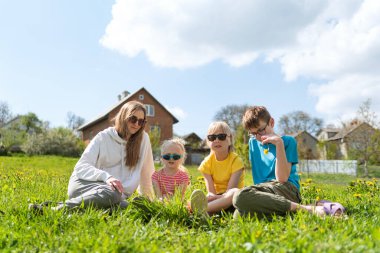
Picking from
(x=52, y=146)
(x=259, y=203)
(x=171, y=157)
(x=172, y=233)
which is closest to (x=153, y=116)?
(x=52, y=146)

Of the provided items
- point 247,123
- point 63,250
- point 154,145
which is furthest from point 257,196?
point 154,145

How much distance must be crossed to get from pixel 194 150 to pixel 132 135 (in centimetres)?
4319

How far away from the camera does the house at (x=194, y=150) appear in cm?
4387

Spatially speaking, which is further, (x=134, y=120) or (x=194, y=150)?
(x=194, y=150)

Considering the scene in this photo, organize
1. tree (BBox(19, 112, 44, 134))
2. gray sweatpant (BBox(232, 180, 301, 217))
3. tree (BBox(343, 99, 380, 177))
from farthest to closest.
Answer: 1. tree (BBox(19, 112, 44, 134))
2. tree (BBox(343, 99, 380, 177))
3. gray sweatpant (BBox(232, 180, 301, 217))

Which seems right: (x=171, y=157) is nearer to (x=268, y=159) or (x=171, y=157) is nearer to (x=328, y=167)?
(x=268, y=159)

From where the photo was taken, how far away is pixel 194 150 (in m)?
47.5

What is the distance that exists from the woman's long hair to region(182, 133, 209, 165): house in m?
37.3

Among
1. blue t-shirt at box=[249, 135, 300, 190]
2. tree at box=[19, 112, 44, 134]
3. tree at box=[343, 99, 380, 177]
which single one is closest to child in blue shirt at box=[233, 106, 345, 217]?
blue t-shirt at box=[249, 135, 300, 190]

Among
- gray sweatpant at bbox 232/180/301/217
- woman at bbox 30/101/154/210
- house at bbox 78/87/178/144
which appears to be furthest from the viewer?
house at bbox 78/87/178/144

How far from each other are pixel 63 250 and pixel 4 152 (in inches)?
1359

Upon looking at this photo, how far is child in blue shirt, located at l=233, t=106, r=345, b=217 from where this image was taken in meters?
3.27

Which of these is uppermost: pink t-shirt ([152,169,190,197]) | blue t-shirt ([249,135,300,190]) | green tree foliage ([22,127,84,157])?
green tree foliage ([22,127,84,157])

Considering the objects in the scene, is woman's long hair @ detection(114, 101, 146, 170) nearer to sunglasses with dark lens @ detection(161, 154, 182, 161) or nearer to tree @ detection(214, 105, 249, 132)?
sunglasses with dark lens @ detection(161, 154, 182, 161)
